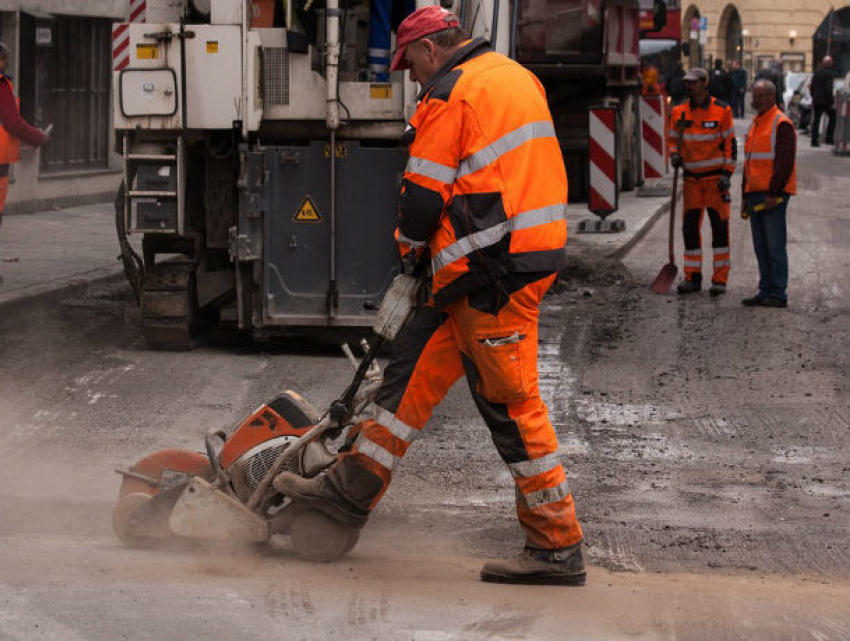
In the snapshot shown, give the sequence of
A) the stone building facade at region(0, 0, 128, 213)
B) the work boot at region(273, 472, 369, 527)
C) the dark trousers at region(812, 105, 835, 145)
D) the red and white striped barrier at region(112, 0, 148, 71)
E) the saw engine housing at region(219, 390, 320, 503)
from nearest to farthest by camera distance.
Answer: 1. the work boot at region(273, 472, 369, 527)
2. the saw engine housing at region(219, 390, 320, 503)
3. the red and white striped barrier at region(112, 0, 148, 71)
4. the stone building facade at region(0, 0, 128, 213)
5. the dark trousers at region(812, 105, 835, 145)

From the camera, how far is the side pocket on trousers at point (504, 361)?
187 inches

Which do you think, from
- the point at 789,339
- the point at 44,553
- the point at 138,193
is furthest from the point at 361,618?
the point at 789,339

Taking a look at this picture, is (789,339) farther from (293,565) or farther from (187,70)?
(293,565)

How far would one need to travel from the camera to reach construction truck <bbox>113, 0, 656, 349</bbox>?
859cm

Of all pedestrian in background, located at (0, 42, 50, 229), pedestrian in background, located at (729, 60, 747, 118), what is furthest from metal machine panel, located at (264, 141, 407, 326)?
pedestrian in background, located at (729, 60, 747, 118)

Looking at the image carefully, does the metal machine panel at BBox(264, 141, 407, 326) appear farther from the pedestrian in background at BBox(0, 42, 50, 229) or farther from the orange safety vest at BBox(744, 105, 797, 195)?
the orange safety vest at BBox(744, 105, 797, 195)

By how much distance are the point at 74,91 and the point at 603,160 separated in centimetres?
664

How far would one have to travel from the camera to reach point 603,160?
586 inches

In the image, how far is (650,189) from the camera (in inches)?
795

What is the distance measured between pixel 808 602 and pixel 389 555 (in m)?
1.40

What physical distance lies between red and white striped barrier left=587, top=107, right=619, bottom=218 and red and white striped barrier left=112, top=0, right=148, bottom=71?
6558 millimetres

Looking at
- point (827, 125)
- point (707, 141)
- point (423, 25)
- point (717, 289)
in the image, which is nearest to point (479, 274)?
point (423, 25)

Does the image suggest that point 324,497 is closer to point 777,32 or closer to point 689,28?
point 777,32

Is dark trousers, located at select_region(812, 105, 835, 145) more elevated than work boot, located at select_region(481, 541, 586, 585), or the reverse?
dark trousers, located at select_region(812, 105, 835, 145)
